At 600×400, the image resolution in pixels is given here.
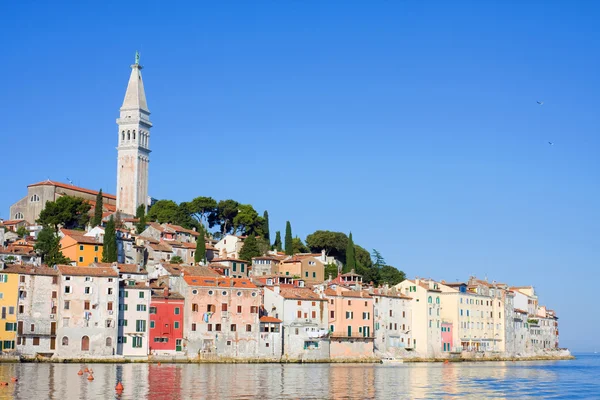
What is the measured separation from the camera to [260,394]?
151 ft

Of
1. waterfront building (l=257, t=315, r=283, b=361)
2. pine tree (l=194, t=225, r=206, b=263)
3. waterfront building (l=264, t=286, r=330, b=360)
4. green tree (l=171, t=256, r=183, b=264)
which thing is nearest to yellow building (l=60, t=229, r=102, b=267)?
green tree (l=171, t=256, r=183, b=264)

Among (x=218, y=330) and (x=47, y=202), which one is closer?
(x=218, y=330)

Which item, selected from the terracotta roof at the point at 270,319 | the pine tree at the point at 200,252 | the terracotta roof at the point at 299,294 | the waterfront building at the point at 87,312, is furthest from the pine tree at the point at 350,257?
the waterfront building at the point at 87,312

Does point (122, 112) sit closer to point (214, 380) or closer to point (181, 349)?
point (181, 349)

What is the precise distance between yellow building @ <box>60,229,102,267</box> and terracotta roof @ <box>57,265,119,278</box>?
1414 centimetres

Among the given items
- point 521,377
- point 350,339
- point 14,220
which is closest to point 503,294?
point 350,339

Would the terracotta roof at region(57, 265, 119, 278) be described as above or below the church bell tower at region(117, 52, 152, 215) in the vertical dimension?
below

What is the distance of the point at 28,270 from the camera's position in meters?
69.2

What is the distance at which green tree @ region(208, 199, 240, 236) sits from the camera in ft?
366

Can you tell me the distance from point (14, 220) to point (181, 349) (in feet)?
146

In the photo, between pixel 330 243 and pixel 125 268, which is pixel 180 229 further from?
pixel 125 268

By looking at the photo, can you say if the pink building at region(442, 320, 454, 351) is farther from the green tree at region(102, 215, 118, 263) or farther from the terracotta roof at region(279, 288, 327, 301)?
the green tree at region(102, 215, 118, 263)

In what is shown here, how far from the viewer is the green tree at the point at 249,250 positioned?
9950 centimetres

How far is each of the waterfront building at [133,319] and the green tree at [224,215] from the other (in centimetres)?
3928
